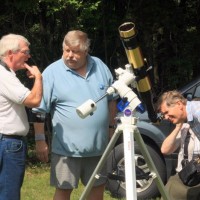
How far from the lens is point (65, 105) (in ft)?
14.3

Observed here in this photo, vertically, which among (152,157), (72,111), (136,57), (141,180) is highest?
(136,57)

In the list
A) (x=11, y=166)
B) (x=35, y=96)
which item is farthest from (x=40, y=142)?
(x=35, y=96)

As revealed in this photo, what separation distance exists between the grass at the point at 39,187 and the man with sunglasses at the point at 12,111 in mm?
2322

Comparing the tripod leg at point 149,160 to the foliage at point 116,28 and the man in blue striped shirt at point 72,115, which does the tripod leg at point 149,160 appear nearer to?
the man in blue striped shirt at point 72,115

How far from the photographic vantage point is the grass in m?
6.44

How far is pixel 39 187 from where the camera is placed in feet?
22.8

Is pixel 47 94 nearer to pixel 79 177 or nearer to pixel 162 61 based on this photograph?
pixel 79 177

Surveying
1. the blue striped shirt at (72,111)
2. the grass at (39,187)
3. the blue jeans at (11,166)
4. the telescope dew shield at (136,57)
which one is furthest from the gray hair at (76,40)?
the grass at (39,187)

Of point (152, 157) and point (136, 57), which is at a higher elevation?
point (136, 57)

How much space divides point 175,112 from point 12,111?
1.22m

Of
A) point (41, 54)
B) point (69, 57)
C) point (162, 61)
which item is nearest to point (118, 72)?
point (69, 57)

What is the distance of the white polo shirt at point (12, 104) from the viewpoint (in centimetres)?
397

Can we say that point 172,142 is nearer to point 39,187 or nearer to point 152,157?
point 152,157

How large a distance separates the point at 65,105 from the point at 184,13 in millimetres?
7115
